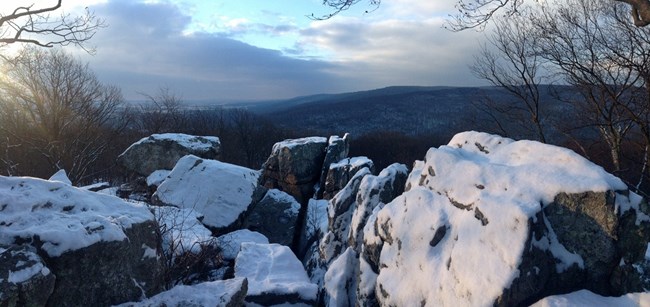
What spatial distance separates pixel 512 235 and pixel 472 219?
0.47 meters

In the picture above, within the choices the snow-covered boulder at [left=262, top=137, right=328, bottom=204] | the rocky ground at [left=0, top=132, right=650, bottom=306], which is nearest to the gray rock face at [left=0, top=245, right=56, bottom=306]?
the rocky ground at [left=0, top=132, right=650, bottom=306]

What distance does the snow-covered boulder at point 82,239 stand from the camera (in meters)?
4.05

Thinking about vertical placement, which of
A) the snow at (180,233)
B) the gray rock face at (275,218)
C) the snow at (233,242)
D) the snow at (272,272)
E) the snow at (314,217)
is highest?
the snow at (180,233)

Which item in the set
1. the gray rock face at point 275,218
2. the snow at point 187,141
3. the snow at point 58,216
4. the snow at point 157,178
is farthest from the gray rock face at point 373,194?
→ the snow at point 187,141

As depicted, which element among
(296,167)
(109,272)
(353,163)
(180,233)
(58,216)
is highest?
(58,216)

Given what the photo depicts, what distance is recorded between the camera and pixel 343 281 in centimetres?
595

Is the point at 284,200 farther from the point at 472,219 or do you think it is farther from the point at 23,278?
the point at 23,278

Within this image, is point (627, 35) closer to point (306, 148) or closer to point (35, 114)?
point (306, 148)

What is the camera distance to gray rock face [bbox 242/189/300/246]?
13562 millimetres

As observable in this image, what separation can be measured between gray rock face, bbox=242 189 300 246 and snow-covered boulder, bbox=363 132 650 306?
9.01 meters

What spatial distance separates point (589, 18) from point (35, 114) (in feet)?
75.3

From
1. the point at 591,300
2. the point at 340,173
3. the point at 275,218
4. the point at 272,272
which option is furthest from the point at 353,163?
the point at 591,300

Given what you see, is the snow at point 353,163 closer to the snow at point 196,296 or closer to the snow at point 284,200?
the snow at point 284,200

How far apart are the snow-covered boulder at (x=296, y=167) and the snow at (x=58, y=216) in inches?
600
